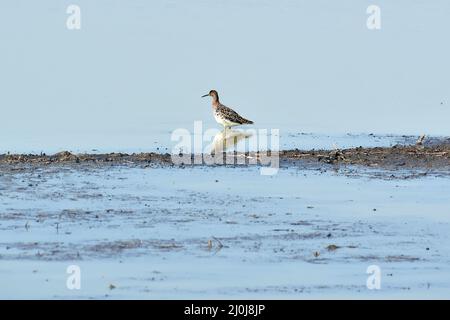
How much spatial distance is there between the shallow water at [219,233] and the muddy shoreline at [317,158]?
1.12ft

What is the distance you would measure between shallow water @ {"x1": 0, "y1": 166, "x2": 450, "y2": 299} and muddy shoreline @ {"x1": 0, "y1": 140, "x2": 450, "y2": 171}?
0.34 m

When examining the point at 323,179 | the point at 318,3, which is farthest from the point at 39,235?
the point at 318,3

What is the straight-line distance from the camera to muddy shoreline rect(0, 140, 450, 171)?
1528 cm

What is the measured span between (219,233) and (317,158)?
4.01 m

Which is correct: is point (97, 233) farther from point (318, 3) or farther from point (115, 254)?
point (318, 3)

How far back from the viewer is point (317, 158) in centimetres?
1581

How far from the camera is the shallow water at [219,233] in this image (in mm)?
10391

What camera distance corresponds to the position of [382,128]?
18844mm

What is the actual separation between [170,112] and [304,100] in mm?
2386
